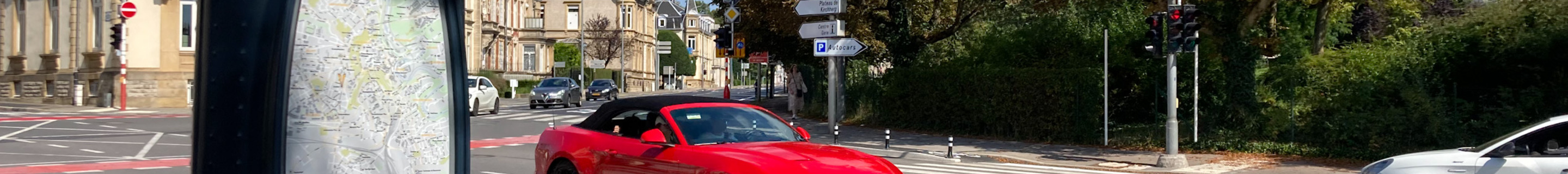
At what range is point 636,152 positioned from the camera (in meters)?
8.85

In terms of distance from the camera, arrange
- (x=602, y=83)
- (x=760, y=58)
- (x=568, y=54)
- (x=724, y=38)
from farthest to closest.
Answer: (x=568, y=54)
(x=602, y=83)
(x=760, y=58)
(x=724, y=38)

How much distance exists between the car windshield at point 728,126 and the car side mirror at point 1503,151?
13.5ft

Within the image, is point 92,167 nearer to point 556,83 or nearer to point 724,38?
point 724,38

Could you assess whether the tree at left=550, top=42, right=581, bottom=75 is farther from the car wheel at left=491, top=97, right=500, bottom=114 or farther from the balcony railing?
the car wheel at left=491, top=97, right=500, bottom=114

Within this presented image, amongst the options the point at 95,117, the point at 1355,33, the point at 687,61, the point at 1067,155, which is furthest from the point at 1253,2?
the point at 687,61

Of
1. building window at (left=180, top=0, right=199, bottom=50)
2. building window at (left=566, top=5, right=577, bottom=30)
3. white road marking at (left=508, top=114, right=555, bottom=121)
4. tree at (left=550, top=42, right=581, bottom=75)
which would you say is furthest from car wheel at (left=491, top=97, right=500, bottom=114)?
building window at (left=566, top=5, right=577, bottom=30)

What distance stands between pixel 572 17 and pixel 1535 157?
9117cm

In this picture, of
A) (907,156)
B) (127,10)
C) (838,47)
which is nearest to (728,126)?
(907,156)

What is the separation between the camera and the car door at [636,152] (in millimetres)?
8555

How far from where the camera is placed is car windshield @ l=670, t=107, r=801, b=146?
28.7ft

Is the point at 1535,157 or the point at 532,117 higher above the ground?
the point at 1535,157

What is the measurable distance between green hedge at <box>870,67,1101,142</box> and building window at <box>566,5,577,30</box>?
2885 inches

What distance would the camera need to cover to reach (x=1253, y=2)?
1844 centimetres

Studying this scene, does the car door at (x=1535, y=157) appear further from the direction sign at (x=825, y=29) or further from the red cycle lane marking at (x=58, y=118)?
the red cycle lane marking at (x=58, y=118)
